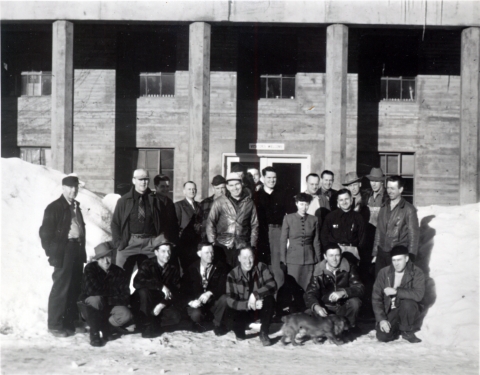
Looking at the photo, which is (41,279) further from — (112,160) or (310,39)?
(310,39)

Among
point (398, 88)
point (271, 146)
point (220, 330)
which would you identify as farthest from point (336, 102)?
point (220, 330)

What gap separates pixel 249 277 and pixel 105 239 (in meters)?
3.44

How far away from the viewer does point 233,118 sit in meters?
14.1

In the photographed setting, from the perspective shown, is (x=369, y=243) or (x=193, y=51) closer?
(x=369, y=243)

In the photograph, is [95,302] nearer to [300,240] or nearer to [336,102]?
[300,240]

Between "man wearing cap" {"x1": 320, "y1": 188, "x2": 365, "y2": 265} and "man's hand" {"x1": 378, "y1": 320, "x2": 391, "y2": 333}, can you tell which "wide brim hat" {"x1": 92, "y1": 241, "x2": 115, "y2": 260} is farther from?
"man's hand" {"x1": 378, "y1": 320, "x2": 391, "y2": 333}

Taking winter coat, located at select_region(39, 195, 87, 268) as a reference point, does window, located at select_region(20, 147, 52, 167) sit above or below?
above

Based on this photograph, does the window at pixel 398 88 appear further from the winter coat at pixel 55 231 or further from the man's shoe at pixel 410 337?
the winter coat at pixel 55 231

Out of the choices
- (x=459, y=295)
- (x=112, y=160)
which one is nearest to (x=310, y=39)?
(x=112, y=160)

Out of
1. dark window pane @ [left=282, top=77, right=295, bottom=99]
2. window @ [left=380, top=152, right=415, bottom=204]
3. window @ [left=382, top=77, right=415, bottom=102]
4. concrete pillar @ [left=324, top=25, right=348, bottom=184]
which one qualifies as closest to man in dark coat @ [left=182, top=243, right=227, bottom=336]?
concrete pillar @ [left=324, top=25, right=348, bottom=184]

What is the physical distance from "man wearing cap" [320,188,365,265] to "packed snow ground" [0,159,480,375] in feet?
3.58

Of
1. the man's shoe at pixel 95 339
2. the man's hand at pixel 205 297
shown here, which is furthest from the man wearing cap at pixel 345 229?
the man's shoe at pixel 95 339

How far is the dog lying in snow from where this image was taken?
6754 millimetres

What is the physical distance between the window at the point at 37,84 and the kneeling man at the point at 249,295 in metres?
9.50
